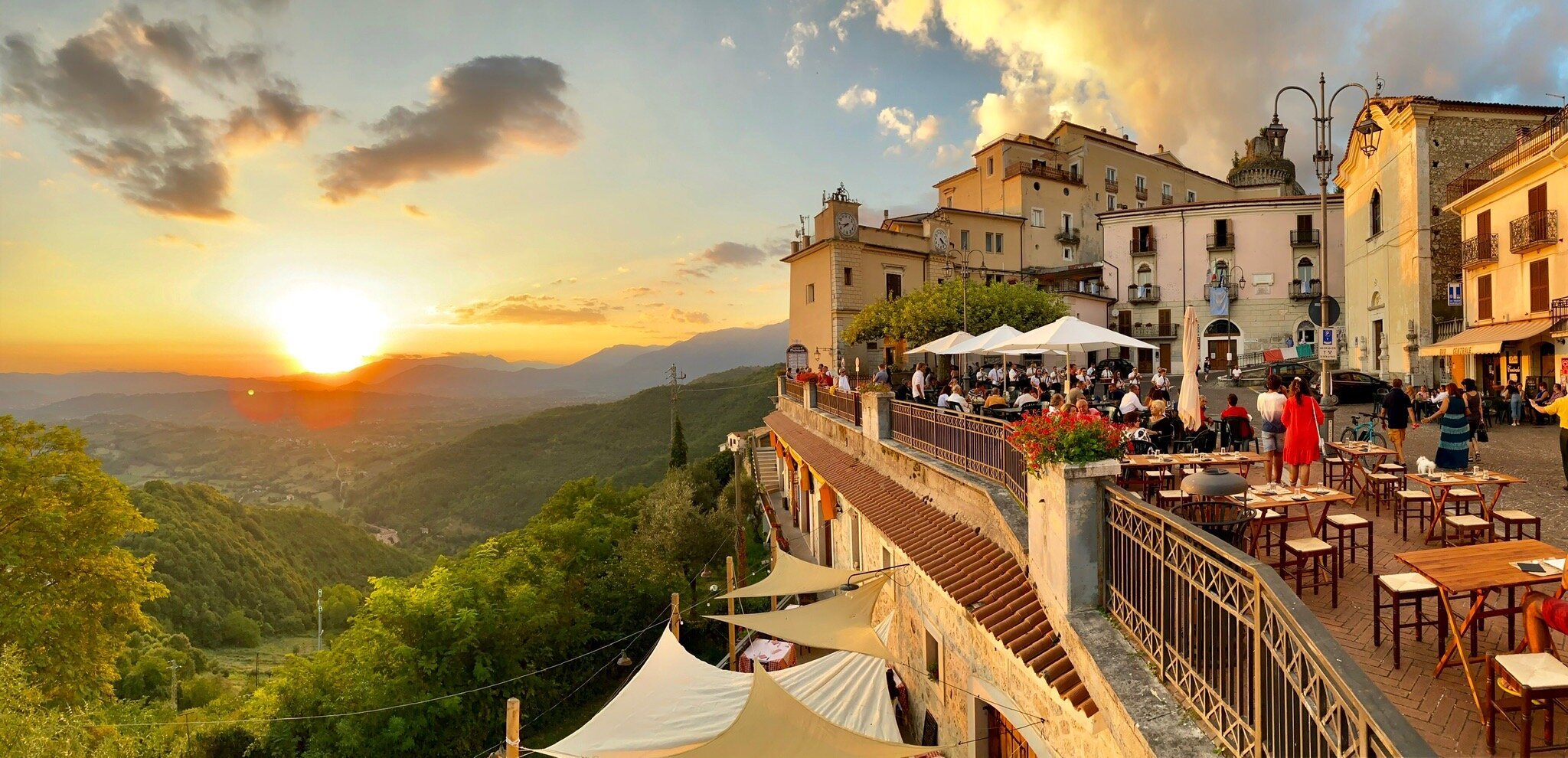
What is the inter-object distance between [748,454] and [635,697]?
114ft

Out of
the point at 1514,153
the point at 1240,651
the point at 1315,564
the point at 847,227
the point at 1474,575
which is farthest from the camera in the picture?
the point at 847,227

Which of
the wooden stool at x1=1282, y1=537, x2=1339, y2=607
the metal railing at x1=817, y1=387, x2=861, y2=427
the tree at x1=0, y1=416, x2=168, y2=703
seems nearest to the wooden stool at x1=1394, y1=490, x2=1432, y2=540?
the wooden stool at x1=1282, y1=537, x2=1339, y2=607

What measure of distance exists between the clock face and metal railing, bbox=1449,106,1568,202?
25.9m

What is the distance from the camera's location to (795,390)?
25.2 m

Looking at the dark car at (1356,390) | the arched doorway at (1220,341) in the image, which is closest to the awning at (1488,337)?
the dark car at (1356,390)

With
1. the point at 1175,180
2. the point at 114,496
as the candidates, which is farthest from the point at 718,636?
the point at 1175,180

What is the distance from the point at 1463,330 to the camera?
23.4 metres

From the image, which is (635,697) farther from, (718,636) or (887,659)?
(718,636)

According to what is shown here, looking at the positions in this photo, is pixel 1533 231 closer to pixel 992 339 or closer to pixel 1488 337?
pixel 1488 337

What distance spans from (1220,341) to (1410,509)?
4157 centimetres

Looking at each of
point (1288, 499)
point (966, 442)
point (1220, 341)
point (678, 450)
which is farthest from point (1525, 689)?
→ point (678, 450)

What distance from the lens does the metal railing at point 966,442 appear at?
7.98 meters

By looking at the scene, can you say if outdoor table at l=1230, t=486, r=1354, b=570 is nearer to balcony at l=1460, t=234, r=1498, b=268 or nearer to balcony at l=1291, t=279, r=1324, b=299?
balcony at l=1460, t=234, r=1498, b=268

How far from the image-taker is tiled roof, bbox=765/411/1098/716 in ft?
17.8
